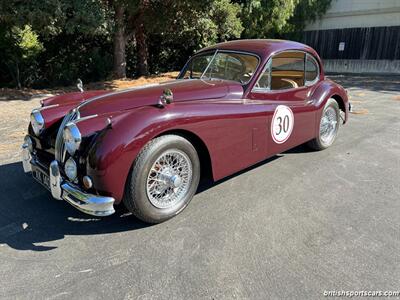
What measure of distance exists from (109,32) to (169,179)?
8.40 m

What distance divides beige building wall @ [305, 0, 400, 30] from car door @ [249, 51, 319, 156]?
1424 cm

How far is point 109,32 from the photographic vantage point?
10.2m

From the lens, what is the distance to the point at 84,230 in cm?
310

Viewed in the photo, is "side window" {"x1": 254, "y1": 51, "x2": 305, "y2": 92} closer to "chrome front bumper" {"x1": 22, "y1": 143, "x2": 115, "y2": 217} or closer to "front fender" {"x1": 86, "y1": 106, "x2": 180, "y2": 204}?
"front fender" {"x1": 86, "y1": 106, "x2": 180, "y2": 204}

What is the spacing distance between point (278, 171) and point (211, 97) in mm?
1495

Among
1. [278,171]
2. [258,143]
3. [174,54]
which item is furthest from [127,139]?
[174,54]

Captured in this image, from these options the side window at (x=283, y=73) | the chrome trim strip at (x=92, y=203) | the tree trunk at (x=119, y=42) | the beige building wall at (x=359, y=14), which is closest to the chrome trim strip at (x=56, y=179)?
the chrome trim strip at (x=92, y=203)

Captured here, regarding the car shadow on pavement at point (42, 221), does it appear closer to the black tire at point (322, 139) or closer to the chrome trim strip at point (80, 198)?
the chrome trim strip at point (80, 198)

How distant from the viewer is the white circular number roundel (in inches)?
158

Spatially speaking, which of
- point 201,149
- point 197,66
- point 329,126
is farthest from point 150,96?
point 329,126

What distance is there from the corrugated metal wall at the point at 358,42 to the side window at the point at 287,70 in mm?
14305

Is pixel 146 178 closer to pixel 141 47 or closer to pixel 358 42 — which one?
pixel 141 47

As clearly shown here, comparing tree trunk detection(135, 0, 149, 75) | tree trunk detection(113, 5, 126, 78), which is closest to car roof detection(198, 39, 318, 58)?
tree trunk detection(113, 5, 126, 78)

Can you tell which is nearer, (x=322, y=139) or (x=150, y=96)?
(x=150, y=96)
